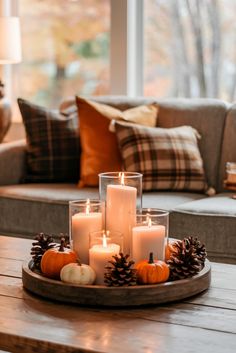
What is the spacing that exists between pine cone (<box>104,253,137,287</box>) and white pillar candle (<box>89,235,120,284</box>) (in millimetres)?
41

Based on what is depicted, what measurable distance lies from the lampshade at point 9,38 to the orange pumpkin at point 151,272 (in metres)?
2.75

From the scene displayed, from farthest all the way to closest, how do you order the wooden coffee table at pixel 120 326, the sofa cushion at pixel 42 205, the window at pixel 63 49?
the window at pixel 63 49 < the sofa cushion at pixel 42 205 < the wooden coffee table at pixel 120 326

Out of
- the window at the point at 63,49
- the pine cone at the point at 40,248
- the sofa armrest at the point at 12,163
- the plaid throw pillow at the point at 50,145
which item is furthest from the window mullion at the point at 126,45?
the pine cone at the point at 40,248

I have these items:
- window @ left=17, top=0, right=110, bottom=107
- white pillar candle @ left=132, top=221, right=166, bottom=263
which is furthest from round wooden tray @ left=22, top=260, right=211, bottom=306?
window @ left=17, top=0, right=110, bottom=107

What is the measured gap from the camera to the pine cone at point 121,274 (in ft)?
→ 5.75

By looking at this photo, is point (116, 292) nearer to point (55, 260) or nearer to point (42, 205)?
point (55, 260)

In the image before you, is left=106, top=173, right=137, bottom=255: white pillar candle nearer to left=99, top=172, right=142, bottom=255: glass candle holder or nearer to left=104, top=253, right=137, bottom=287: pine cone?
left=99, top=172, right=142, bottom=255: glass candle holder

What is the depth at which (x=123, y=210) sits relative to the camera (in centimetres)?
190

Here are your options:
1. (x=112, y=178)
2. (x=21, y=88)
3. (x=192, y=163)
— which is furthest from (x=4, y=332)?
(x=21, y=88)

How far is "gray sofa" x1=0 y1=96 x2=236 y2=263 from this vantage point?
295 centimetres

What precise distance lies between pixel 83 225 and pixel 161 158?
159cm

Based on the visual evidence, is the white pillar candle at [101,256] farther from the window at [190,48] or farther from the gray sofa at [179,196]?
the window at [190,48]

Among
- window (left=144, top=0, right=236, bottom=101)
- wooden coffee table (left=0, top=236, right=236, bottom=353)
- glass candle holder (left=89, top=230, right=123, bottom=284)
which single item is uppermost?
window (left=144, top=0, right=236, bottom=101)

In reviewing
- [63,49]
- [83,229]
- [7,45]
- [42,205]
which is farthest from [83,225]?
[63,49]
